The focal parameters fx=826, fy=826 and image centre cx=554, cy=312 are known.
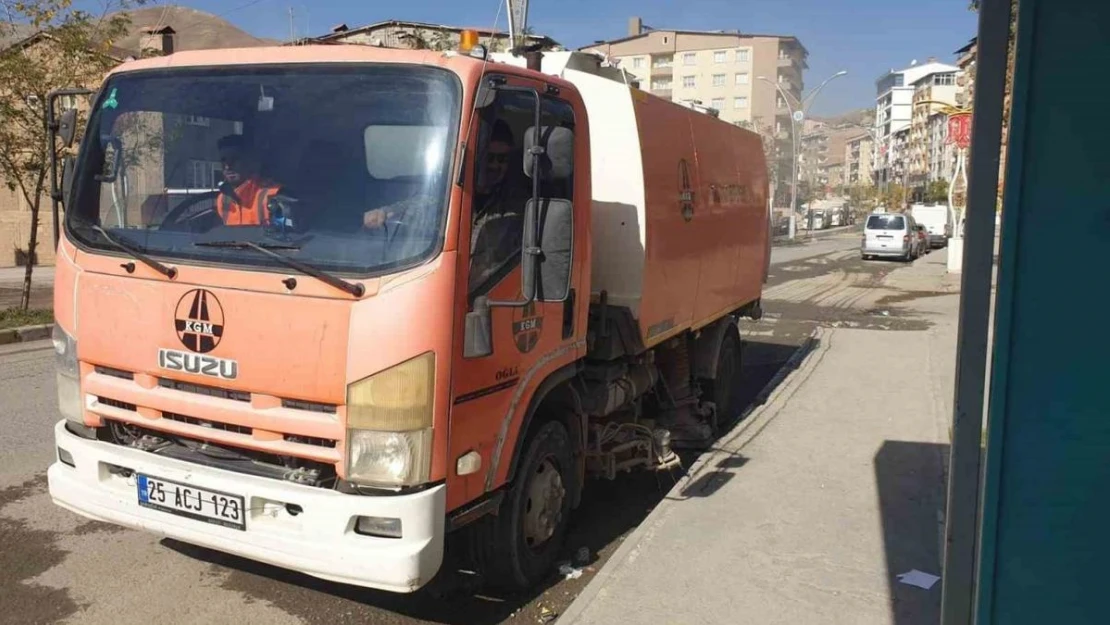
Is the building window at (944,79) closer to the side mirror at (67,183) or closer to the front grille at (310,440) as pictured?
the side mirror at (67,183)

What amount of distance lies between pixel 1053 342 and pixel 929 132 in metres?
130

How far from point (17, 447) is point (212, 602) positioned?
318 cm

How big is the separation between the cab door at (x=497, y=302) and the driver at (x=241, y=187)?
877 mm

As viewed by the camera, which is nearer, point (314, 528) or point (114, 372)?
point (314, 528)

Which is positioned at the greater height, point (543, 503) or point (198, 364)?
point (198, 364)

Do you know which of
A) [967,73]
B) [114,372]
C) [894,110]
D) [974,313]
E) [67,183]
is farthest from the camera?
[894,110]

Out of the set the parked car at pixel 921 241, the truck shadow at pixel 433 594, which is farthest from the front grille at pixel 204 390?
the parked car at pixel 921 241

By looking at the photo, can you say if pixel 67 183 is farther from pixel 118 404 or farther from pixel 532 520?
pixel 532 520

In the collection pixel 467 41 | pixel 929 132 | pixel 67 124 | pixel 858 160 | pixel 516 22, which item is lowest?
pixel 67 124

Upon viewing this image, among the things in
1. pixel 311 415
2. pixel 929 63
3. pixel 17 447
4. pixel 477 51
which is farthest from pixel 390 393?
pixel 929 63

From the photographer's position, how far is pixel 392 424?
3.08 m

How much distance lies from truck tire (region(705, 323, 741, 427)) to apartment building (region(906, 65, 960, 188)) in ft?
353

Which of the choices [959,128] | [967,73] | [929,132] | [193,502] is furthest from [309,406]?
[929,132]

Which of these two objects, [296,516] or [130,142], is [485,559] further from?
[130,142]
